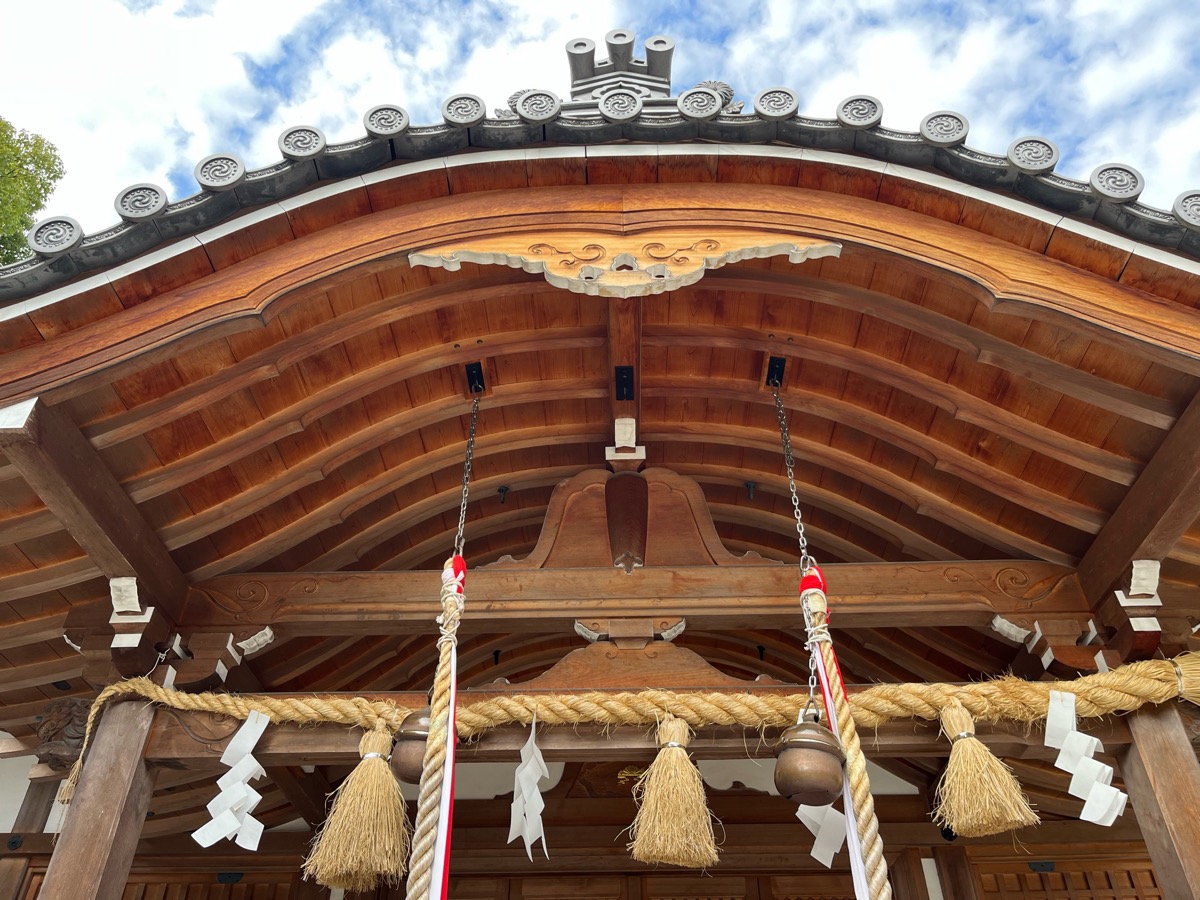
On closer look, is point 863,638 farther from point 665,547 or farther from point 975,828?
point 975,828

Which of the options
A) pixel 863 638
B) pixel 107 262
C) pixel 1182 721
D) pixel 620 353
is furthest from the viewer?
pixel 863 638

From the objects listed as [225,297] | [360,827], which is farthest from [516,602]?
[225,297]

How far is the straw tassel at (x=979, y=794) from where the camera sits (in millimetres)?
3393

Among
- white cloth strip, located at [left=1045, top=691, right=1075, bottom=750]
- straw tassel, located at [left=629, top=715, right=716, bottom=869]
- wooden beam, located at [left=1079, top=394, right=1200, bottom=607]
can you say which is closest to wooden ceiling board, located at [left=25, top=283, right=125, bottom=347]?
straw tassel, located at [left=629, top=715, right=716, bottom=869]

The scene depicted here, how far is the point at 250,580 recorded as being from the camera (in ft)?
15.4

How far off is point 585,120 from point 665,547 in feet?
7.42

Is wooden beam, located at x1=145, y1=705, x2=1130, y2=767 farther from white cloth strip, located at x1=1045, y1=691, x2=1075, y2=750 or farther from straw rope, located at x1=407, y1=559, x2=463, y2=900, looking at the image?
straw rope, located at x1=407, y1=559, x2=463, y2=900

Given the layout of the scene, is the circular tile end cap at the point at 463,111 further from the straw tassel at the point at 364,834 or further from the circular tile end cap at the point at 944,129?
the straw tassel at the point at 364,834

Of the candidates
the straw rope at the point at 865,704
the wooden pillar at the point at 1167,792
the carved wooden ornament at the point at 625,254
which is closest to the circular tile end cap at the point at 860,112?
the carved wooden ornament at the point at 625,254

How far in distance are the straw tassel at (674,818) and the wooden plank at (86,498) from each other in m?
2.61

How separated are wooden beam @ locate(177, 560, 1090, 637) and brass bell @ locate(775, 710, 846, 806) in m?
1.41

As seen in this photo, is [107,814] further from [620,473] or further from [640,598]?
[620,473]

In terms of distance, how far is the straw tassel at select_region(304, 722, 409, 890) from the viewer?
11.3 ft

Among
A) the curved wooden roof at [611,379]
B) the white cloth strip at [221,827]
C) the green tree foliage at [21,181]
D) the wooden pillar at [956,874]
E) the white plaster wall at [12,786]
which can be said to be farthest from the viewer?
the green tree foliage at [21,181]
